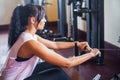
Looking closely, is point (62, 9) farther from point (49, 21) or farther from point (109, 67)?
point (109, 67)

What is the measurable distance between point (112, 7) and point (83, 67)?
3.14 feet

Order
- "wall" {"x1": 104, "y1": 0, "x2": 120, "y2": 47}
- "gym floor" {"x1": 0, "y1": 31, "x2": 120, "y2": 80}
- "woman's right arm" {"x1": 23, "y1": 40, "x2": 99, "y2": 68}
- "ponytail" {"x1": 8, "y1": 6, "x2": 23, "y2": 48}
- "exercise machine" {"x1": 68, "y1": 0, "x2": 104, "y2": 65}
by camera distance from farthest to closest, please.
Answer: "wall" {"x1": 104, "y1": 0, "x2": 120, "y2": 47} → "exercise machine" {"x1": 68, "y1": 0, "x2": 104, "y2": 65} → "gym floor" {"x1": 0, "y1": 31, "x2": 120, "y2": 80} → "ponytail" {"x1": 8, "y1": 6, "x2": 23, "y2": 48} → "woman's right arm" {"x1": 23, "y1": 40, "x2": 99, "y2": 68}

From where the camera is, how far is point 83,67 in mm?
2883

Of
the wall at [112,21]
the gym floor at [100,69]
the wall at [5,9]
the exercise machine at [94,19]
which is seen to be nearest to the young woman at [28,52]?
the gym floor at [100,69]

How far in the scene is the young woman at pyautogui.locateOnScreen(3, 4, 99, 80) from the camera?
5.01ft

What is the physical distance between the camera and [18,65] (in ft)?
5.26

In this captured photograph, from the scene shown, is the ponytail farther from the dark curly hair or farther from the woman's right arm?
the woman's right arm

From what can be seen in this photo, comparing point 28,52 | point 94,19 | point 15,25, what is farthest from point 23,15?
point 94,19

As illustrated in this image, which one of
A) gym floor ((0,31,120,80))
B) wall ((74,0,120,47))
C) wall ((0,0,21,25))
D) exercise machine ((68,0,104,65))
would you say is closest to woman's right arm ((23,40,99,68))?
gym floor ((0,31,120,80))

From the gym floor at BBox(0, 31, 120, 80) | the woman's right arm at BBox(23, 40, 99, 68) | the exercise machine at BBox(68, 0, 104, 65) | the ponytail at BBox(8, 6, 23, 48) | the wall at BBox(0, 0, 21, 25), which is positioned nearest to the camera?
the woman's right arm at BBox(23, 40, 99, 68)

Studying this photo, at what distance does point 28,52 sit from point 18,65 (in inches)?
5.3

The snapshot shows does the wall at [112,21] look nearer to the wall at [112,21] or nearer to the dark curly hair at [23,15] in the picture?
the wall at [112,21]

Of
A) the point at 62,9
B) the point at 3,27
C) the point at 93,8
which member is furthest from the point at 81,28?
the point at 3,27

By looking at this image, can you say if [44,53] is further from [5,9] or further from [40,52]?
[5,9]
